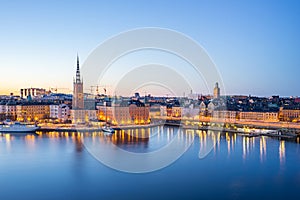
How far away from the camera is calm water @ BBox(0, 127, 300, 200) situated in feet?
10.8

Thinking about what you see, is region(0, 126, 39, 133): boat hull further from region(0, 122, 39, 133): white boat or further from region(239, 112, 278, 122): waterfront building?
region(239, 112, 278, 122): waterfront building

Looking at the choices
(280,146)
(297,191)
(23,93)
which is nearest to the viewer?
(297,191)

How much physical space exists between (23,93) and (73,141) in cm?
1690

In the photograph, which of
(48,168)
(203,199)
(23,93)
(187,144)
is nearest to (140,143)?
(187,144)

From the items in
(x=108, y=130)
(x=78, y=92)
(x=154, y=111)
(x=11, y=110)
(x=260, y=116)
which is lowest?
(x=108, y=130)

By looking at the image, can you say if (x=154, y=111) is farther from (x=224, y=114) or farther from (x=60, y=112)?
(x=60, y=112)

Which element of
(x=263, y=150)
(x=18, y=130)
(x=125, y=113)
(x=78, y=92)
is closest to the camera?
(x=263, y=150)

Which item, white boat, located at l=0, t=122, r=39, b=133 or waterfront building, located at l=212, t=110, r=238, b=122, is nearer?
white boat, located at l=0, t=122, r=39, b=133

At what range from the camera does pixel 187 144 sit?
21.3ft

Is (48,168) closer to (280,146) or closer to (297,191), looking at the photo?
(297,191)

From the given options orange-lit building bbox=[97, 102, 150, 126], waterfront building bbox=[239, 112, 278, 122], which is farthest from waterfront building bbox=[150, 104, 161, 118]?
waterfront building bbox=[239, 112, 278, 122]

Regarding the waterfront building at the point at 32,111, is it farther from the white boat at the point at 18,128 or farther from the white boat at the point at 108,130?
the white boat at the point at 108,130

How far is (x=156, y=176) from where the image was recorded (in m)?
3.95

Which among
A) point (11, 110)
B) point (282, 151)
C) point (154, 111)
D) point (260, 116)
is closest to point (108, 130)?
point (282, 151)
